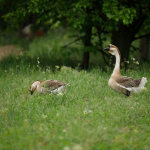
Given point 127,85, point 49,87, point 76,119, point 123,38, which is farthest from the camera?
point 123,38

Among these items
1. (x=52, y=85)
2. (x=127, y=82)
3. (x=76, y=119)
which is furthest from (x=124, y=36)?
(x=76, y=119)

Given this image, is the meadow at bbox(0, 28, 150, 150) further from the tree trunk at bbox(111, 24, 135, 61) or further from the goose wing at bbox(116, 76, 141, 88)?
the tree trunk at bbox(111, 24, 135, 61)

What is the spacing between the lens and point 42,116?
174 inches

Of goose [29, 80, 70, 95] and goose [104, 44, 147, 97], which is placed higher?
goose [104, 44, 147, 97]

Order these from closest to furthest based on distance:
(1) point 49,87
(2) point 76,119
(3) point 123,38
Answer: (2) point 76,119 → (1) point 49,87 → (3) point 123,38

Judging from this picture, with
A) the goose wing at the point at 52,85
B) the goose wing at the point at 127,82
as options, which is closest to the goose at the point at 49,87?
the goose wing at the point at 52,85

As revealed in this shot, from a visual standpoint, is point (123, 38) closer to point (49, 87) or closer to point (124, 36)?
point (124, 36)

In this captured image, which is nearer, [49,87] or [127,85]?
[127,85]

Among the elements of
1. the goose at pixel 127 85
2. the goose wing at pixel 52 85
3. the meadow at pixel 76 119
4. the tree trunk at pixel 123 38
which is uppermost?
the tree trunk at pixel 123 38

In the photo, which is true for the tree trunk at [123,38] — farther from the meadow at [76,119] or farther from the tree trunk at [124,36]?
the meadow at [76,119]

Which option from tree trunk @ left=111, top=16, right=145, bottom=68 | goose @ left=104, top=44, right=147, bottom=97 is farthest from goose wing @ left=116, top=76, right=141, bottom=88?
tree trunk @ left=111, top=16, right=145, bottom=68

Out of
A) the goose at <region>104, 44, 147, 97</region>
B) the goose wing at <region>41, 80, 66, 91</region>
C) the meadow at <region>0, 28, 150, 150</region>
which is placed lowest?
the meadow at <region>0, 28, 150, 150</region>

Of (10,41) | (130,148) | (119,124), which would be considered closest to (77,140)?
(130,148)

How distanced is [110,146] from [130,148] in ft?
1.12
